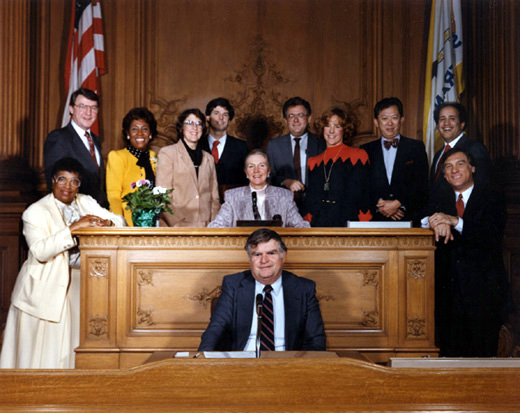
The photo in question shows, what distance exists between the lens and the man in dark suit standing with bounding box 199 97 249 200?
5.20m

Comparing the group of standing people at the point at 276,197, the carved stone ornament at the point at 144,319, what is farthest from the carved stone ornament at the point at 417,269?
the carved stone ornament at the point at 144,319

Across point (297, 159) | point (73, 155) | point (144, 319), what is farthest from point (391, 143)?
point (73, 155)

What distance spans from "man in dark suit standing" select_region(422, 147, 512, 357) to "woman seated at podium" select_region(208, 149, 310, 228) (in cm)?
97

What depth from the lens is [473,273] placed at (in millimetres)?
4277

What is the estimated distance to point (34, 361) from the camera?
4086 mm

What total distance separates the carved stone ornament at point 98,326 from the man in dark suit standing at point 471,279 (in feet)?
7.25

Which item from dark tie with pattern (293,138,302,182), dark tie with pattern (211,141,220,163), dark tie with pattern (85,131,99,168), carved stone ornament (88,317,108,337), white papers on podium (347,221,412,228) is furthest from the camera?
dark tie with pattern (211,141,220,163)

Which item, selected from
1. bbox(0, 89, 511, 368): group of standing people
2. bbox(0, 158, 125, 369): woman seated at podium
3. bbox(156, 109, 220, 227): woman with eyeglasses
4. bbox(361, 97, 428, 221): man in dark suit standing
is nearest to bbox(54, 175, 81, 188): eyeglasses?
bbox(0, 89, 511, 368): group of standing people

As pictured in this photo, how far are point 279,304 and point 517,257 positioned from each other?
2.78 meters

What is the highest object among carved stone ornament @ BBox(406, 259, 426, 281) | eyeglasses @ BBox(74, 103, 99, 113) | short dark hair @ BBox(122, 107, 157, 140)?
eyeglasses @ BBox(74, 103, 99, 113)

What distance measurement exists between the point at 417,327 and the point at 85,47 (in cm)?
413

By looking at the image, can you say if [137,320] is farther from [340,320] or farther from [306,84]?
[306,84]

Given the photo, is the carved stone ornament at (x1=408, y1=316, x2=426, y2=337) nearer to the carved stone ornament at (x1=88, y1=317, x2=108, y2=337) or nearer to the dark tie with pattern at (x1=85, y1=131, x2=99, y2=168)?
the carved stone ornament at (x1=88, y1=317, x2=108, y2=337)

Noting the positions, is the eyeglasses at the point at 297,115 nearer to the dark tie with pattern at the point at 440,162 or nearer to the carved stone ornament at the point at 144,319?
the dark tie with pattern at the point at 440,162
